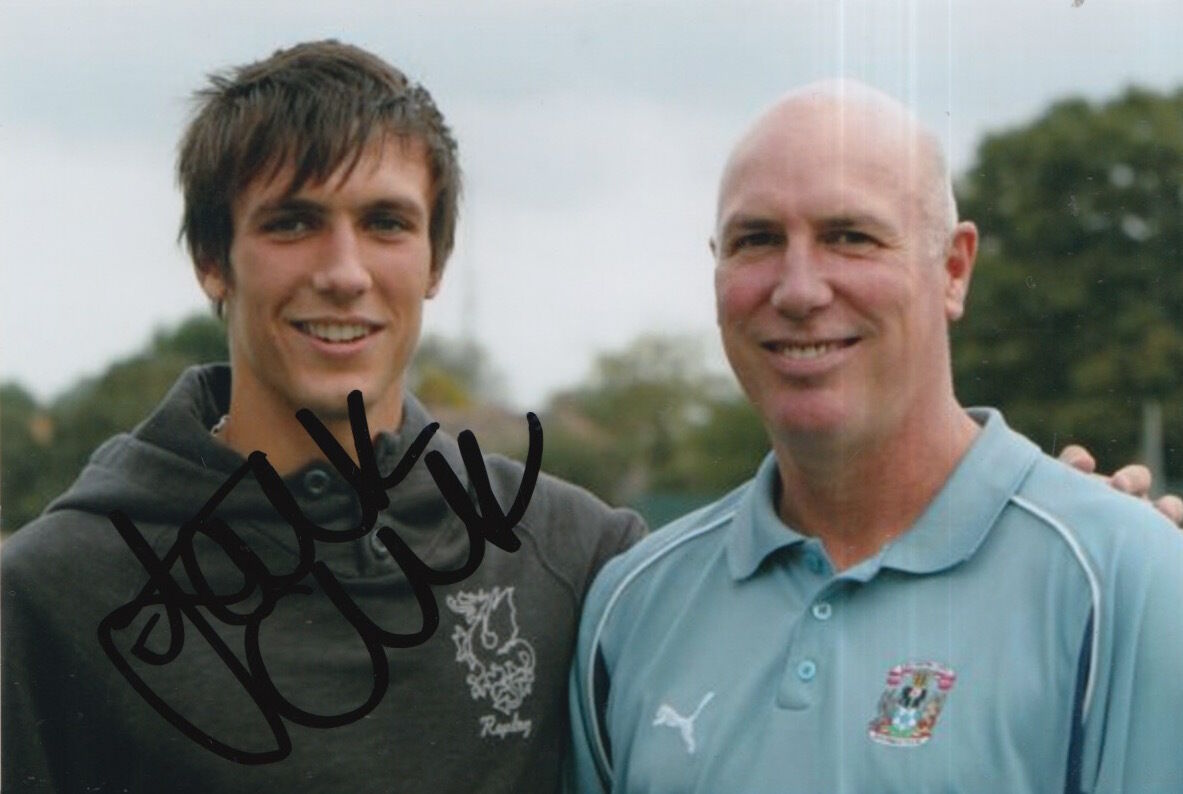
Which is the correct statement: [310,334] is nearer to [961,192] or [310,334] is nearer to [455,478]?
[455,478]

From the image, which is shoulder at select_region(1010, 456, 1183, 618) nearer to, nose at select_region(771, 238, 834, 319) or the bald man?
the bald man

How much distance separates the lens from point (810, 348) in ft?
9.84

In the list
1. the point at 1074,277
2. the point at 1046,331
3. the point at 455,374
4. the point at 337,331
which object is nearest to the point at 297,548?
the point at 337,331

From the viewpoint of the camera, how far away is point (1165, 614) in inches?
105

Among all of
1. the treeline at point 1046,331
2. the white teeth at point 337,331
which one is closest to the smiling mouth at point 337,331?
the white teeth at point 337,331

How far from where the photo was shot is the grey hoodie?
3113 millimetres

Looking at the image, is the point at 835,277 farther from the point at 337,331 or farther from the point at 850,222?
the point at 337,331

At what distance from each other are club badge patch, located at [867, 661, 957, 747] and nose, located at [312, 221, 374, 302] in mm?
1112

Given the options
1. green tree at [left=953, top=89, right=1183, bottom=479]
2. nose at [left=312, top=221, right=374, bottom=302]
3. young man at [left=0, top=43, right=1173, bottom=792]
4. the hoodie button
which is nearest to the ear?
young man at [left=0, top=43, right=1173, bottom=792]

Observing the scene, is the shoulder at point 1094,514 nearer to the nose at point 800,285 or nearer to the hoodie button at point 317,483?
the nose at point 800,285

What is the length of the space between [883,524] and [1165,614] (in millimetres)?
531

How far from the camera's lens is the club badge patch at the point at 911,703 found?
285 centimetres

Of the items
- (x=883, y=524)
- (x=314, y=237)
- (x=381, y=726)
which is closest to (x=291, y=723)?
(x=381, y=726)

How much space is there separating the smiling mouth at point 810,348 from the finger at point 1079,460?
1.57ft
